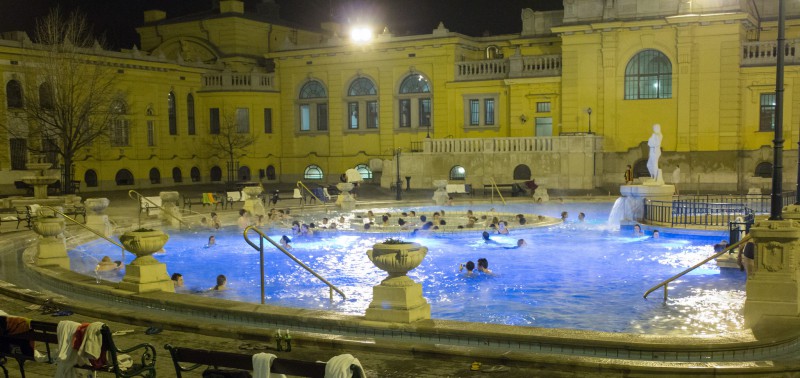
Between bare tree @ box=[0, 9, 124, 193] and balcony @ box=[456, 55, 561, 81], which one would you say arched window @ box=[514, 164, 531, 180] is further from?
bare tree @ box=[0, 9, 124, 193]

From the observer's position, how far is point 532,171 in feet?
129

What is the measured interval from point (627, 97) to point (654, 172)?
1682 centimetres

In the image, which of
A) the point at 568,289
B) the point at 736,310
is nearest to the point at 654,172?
the point at 568,289

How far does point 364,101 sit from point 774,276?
4098 centimetres

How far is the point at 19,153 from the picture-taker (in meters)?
Result: 40.7

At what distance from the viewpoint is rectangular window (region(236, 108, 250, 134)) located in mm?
50688

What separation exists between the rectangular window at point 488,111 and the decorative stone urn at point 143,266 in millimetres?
34458

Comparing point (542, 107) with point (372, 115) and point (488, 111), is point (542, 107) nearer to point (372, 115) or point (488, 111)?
point (488, 111)

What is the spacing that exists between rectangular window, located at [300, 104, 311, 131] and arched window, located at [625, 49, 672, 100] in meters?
21.2

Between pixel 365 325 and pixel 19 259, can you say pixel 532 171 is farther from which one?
pixel 365 325

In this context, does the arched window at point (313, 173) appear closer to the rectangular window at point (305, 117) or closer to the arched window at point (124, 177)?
the rectangular window at point (305, 117)

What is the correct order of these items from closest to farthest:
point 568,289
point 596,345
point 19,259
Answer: point 596,345 → point 568,289 → point 19,259

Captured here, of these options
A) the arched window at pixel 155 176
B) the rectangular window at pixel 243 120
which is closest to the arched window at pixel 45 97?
the arched window at pixel 155 176

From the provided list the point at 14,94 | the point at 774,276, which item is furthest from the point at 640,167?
the point at 14,94
